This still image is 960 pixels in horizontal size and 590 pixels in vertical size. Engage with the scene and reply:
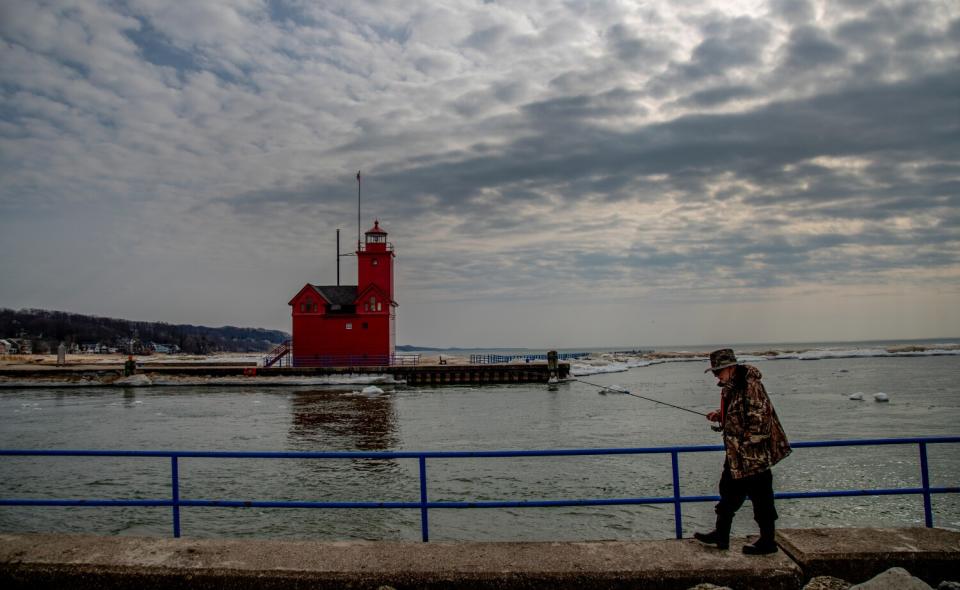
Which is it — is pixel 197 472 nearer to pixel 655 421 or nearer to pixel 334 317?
pixel 655 421

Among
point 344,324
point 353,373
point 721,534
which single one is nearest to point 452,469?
point 721,534

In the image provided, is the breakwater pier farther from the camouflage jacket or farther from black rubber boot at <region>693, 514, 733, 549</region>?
the camouflage jacket

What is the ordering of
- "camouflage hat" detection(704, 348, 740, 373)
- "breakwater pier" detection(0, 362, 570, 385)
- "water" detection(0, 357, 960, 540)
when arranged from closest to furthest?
1. "camouflage hat" detection(704, 348, 740, 373)
2. "water" detection(0, 357, 960, 540)
3. "breakwater pier" detection(0, 362, 570, 385)

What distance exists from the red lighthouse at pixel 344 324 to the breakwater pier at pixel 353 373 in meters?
1.86

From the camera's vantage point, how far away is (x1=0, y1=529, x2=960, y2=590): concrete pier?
14.7 feet

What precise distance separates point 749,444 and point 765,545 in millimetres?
798

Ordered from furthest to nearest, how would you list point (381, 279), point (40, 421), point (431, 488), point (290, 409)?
point (381, 279)
point (290, 409)
point (40, 421)
point (431, 488)

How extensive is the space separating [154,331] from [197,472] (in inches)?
8097

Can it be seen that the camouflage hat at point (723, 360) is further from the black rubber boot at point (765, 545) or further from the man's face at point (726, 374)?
the black rubber boot at point (765, 545)

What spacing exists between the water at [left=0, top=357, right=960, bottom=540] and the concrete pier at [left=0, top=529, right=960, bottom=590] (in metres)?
4.85

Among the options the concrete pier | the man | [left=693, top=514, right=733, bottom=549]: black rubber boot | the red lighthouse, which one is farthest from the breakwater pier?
the man

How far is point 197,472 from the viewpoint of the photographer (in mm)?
14859

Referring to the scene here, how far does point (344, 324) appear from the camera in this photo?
48.8 metres

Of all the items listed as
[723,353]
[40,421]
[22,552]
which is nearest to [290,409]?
[40,421]
